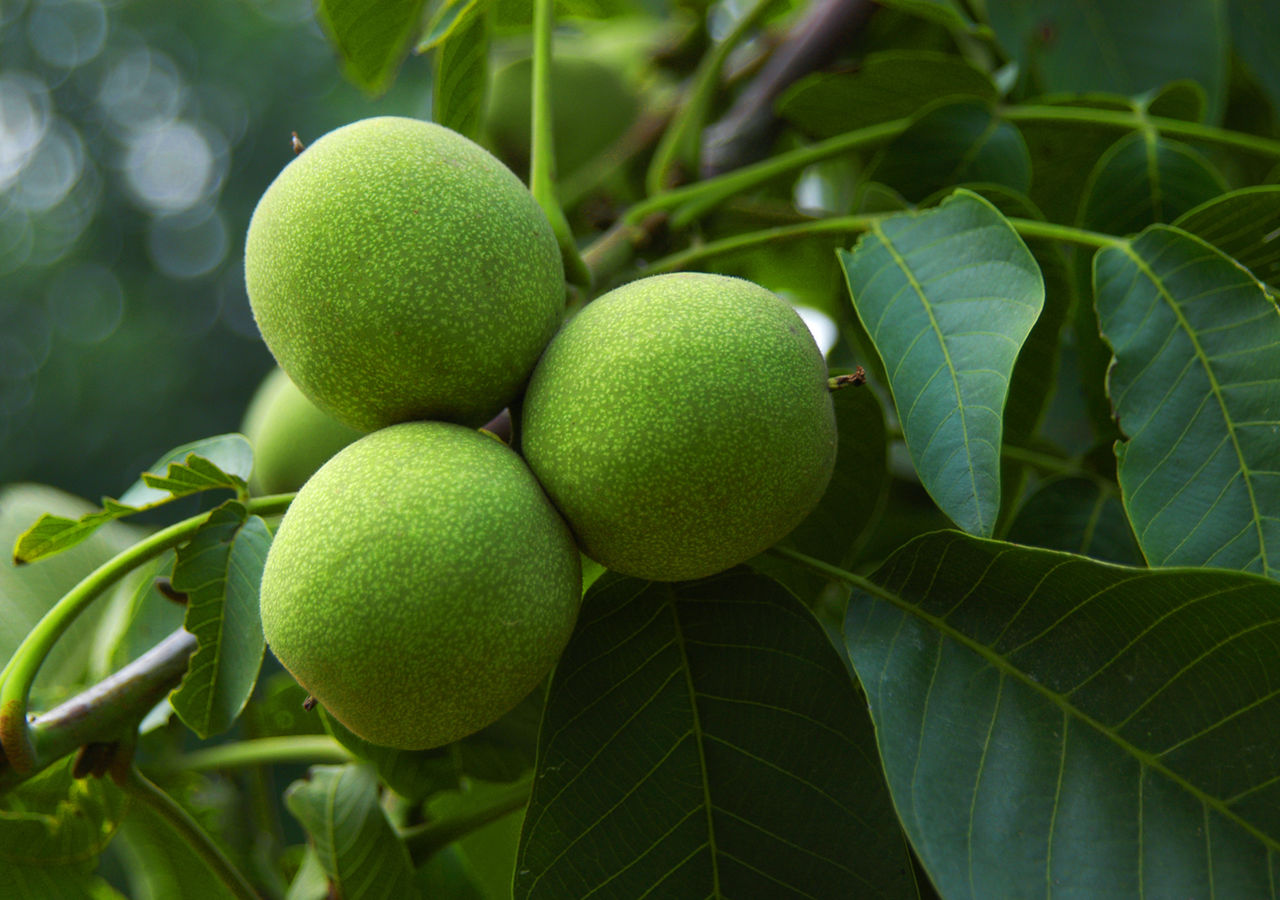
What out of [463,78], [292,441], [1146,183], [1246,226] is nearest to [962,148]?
[1146,183]

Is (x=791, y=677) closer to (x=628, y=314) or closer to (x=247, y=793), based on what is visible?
(x=628, y=314)

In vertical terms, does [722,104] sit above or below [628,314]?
below

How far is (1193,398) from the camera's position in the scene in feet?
2.27

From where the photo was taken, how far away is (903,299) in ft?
2.41

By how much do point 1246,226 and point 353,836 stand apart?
92 centimetres

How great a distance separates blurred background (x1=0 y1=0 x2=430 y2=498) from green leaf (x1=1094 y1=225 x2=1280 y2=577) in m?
4.06

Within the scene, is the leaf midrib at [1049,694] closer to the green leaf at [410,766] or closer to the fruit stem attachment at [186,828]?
the green leaf at [410,766]

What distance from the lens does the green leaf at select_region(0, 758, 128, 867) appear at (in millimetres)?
852

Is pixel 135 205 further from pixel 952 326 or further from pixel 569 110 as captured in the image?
pixel 952 326

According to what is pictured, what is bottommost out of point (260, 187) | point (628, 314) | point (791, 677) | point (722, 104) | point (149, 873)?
point (260, 187)

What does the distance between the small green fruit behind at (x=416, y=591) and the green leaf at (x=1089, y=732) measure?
0.78ft

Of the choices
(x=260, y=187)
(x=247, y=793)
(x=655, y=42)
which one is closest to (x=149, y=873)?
(x=247, y=793)

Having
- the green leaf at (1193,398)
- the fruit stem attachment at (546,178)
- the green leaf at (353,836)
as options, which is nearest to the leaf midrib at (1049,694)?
the green leaf at (1193,398)

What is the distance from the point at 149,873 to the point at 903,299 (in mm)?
996
